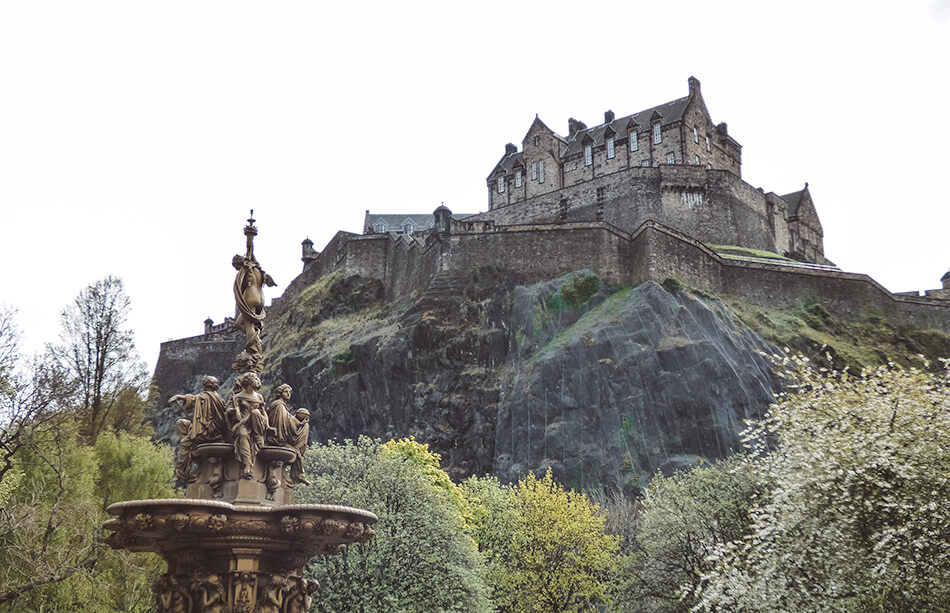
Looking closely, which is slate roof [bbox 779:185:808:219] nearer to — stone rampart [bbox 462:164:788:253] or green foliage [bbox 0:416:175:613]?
stone rampart [bbox 462:164:788:253]

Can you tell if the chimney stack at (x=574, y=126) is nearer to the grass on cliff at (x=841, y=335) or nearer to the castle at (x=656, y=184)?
the castle at (x=656, y=184)

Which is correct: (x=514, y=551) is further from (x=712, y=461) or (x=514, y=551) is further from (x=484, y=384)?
(x=484, y=384)

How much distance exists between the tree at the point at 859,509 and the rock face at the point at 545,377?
25076 mm

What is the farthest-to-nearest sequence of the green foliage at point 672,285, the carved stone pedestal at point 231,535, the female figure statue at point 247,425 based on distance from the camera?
the green foliage at point 672,285, the female figure statue at point 247,425, the carved stone pedestal at point 231,535

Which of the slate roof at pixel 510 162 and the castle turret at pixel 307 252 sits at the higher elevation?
the slate roof at pixel 510 162

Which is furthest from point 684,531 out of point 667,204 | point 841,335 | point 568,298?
point 667,204

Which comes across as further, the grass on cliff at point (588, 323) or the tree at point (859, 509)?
the grass on cliff at point (588, 323)

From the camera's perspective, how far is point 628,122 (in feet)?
247

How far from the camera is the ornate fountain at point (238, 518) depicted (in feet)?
34.5

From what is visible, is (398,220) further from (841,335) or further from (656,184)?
(841,335)

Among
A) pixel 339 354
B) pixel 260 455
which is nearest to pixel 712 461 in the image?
pixel 339 354

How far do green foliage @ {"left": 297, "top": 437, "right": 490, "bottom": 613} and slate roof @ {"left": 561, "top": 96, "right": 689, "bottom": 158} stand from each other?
168 feet

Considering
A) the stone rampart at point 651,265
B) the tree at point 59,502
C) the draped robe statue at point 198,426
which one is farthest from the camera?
the stone rampart at point 651,265

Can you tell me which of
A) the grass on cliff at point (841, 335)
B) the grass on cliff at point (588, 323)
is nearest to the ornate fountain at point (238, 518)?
the grass on cliff at point (588, 323)
